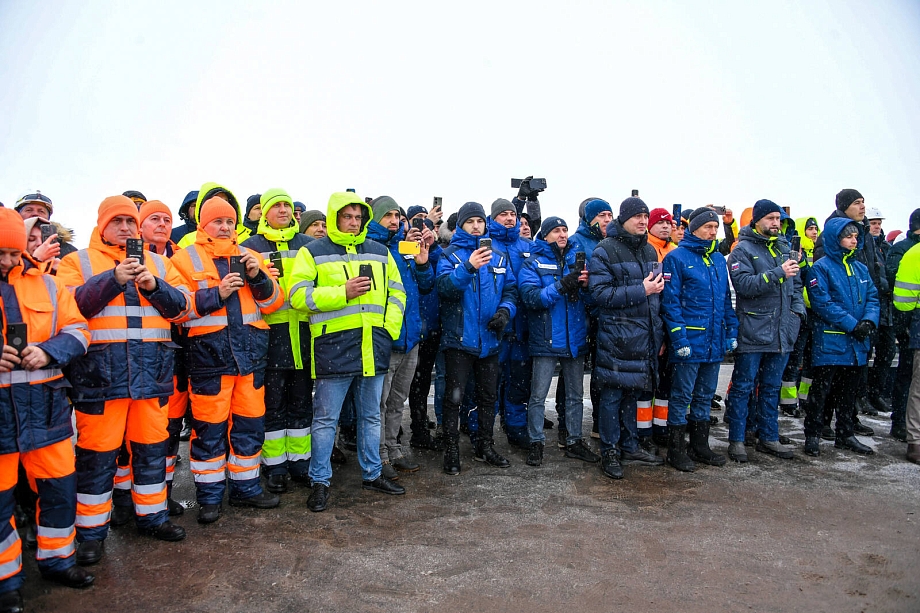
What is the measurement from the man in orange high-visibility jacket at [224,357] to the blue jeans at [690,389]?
11.9 feet

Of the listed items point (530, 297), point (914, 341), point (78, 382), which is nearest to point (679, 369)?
point (530, 297)

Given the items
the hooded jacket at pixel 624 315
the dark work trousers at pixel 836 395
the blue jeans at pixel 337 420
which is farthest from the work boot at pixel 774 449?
the blue jeans at pixel 337 420

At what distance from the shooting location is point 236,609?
331 centimetres

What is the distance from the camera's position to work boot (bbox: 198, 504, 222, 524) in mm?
4447

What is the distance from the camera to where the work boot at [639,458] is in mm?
5914

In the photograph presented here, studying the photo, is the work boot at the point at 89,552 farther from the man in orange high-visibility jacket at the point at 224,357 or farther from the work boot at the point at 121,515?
the man in orange high-visibility jacket at the point at 224,357

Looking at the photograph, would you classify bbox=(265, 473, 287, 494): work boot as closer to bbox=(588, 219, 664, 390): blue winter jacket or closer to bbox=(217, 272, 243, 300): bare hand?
bbox=(217, 272, 243, 300): bare hand

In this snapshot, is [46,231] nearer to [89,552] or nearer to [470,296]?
[89,552]

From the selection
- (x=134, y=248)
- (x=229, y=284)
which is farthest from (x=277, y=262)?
(x=134, y=248)

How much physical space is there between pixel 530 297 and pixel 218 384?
2.77 metres

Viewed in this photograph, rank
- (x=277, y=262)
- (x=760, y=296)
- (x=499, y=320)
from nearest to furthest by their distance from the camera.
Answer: (x=277, y=262) → (x=499, y=320) → (x=760, y=296)

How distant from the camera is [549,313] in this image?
591cm

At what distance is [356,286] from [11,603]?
2.69 m

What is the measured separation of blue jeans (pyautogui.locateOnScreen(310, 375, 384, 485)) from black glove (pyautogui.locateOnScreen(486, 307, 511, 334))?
1114mm
